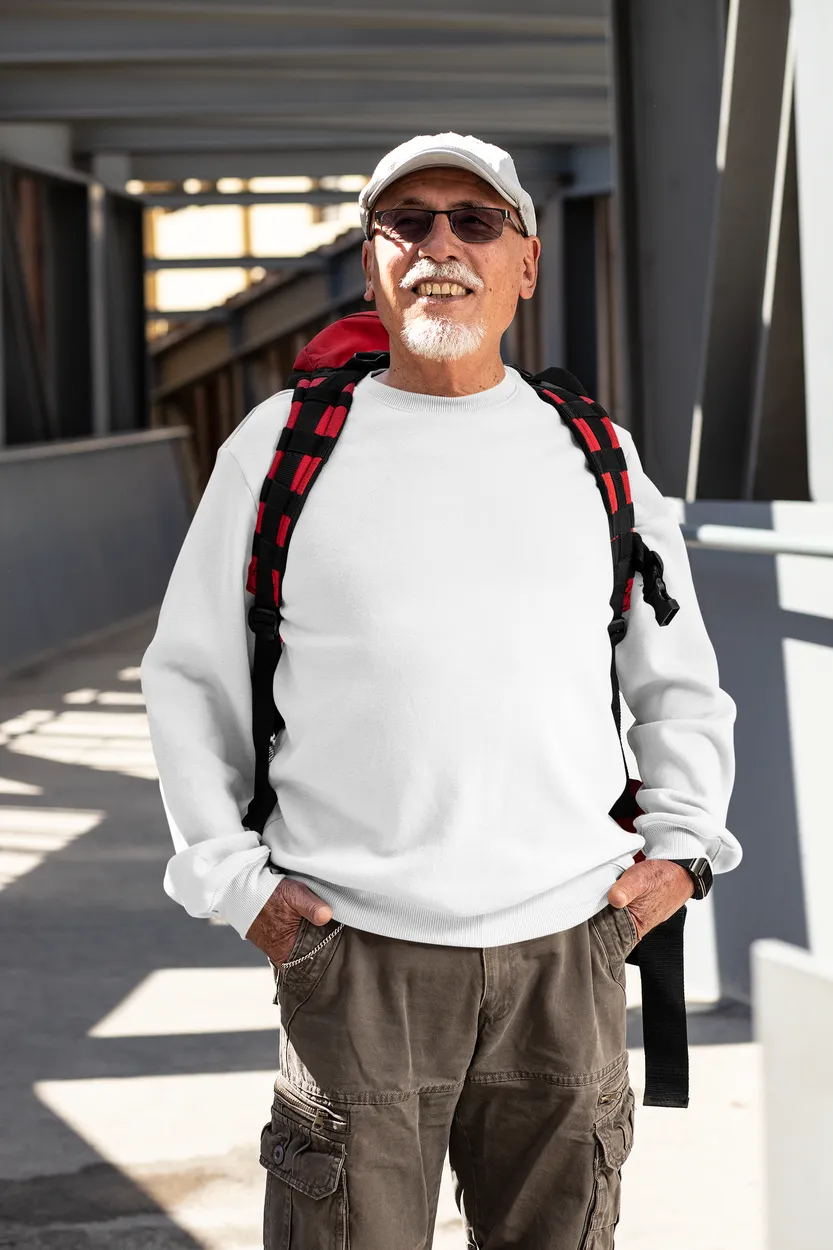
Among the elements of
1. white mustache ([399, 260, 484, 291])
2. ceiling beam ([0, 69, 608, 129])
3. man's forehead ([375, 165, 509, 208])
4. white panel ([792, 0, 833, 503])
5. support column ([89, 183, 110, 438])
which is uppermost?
ceiling beam ([0, 69, 608, 129])

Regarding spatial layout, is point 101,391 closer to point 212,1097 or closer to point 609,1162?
point 212,1097

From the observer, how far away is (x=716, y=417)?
5.15 m

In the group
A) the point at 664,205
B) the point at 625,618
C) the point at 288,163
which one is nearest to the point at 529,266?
the point at 625,618

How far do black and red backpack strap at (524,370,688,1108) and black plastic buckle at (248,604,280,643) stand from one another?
1.51ft

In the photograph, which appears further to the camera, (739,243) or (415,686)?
(739,243)

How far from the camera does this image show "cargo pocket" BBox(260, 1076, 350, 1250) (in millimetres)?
1993

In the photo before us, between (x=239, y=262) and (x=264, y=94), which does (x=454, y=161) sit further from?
(x=239, y=262)

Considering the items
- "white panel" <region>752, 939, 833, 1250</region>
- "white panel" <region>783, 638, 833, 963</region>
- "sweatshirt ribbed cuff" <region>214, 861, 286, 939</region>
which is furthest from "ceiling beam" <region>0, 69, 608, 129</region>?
"white panel" <region>752, 939, 833, 1250</region>

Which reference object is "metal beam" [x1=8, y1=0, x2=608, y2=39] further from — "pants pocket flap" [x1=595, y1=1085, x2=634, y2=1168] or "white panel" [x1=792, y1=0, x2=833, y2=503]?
"pants pocket flap" [x1=595, y1=1085, x2=634, y2=1168]

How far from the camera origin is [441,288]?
6.89 ft

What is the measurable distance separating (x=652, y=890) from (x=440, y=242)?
35.5 inches

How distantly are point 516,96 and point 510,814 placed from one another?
14.9m

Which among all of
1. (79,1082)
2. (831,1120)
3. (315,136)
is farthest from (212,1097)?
(315,136)

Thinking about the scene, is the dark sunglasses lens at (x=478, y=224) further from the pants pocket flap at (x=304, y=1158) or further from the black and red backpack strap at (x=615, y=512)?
the pants pocket flap at (x=304, y=1158)
